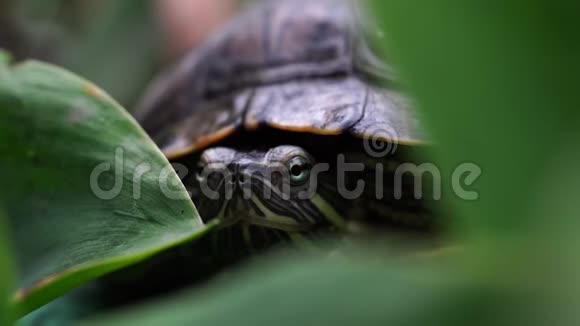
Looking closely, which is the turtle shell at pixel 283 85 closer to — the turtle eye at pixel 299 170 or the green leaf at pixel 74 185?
the turtle eye at pixel 299 170

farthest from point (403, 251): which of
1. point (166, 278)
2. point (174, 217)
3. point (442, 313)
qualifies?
point (442, 313)

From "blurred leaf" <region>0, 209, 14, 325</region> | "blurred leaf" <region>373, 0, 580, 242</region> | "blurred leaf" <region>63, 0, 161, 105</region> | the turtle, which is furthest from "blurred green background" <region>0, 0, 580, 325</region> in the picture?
"blurred leaf" <region>63, 0, 161, 105</region>

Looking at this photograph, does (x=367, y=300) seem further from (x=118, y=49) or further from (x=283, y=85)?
(x=118, y=49)

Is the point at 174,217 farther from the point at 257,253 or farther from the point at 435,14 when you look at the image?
the point at 257,253

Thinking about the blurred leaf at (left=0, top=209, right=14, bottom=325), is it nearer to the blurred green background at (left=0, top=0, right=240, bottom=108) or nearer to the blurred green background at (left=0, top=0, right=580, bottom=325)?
the blurred green background at (left=0, top=0, right=580, bottom=325)

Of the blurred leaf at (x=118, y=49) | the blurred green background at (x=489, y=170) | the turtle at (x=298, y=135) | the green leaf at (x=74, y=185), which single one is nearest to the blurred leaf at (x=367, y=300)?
the blurred green background at (x=489, y=170)

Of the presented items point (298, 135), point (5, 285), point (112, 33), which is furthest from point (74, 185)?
point (112, 33)
